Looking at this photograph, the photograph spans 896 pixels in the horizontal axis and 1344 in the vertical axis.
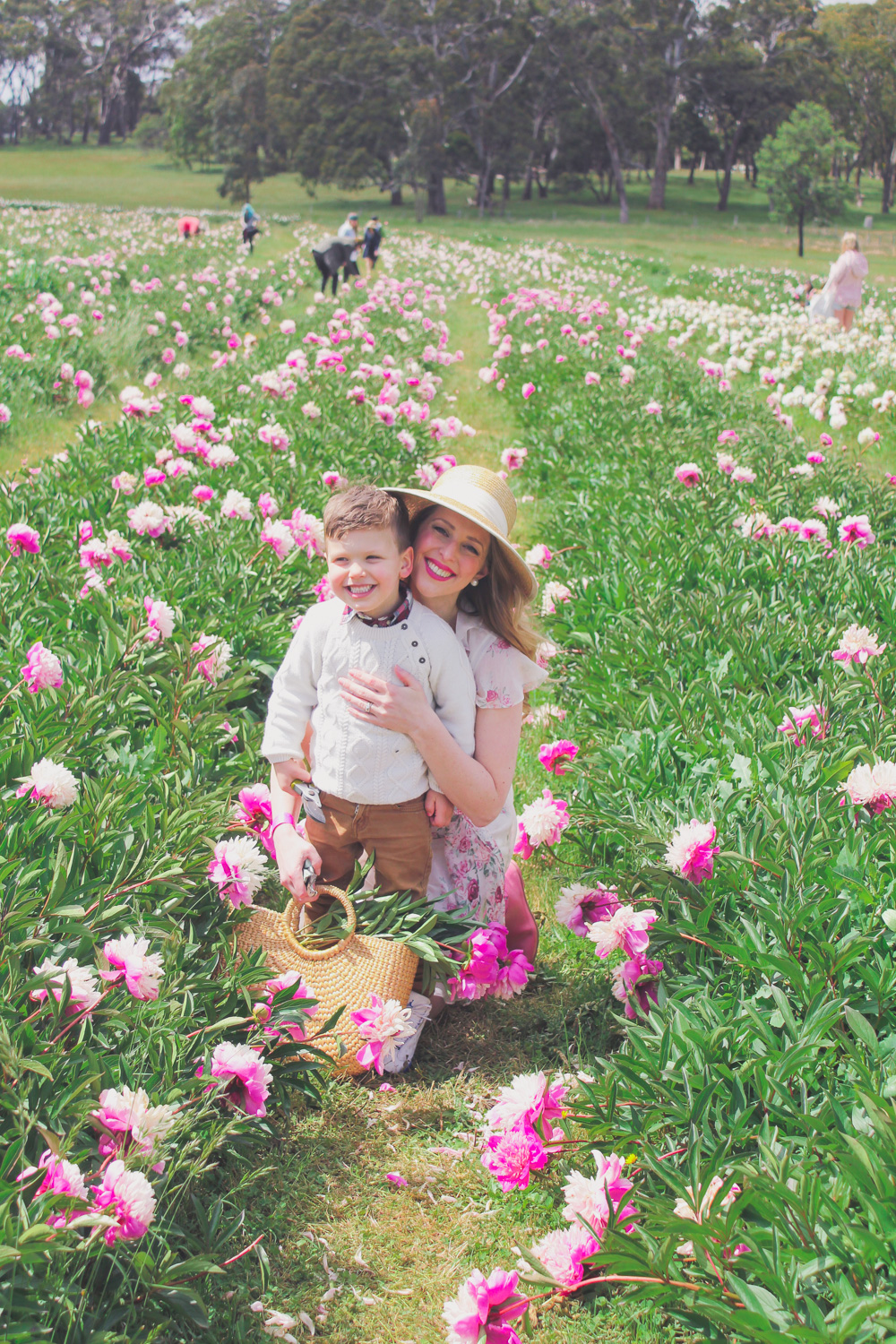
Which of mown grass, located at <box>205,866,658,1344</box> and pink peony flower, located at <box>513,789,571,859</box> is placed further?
pink peony flower, located at <box>513,789,571,859</box>

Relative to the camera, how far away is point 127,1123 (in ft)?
6.17

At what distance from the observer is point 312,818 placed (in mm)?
2965

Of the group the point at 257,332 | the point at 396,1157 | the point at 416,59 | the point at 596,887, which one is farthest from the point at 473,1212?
the point at 416,59

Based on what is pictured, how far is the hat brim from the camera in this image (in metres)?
2.72

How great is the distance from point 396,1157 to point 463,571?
58.6 inches

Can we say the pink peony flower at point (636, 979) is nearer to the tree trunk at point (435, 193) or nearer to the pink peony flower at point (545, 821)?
the pink peony flower at point (545, 821)

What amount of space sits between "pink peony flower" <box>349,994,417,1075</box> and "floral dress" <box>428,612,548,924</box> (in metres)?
0.44

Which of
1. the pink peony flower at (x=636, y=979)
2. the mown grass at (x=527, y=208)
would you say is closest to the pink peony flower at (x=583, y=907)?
the pink peony flower at (x=636, y=979)

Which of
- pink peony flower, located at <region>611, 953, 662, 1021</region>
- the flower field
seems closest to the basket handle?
the flower field

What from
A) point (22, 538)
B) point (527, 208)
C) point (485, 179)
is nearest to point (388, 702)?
point (22, 538)

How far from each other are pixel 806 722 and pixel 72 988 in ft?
7.42

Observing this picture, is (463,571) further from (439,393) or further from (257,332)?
(257,332)

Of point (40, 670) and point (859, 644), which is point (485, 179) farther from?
point (40, 670)

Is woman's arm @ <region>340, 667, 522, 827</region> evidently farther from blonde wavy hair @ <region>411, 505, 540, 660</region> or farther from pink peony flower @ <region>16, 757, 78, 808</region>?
pink peony flower @ <region>16, 757, 78, 808</region>
